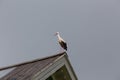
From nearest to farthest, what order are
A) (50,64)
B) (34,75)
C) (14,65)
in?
1. (34,75)
2. (50,64)
3. (14,65)

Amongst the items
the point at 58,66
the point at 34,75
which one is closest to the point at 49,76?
the point at 58,66

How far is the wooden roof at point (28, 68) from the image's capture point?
15959 millimetres

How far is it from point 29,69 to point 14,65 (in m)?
1.58

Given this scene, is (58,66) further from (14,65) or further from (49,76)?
(14,65)

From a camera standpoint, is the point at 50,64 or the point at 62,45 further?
the point at 62,45

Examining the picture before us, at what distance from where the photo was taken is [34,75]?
15398 millimetres

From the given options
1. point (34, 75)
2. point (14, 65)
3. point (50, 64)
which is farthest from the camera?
point (14, 65)

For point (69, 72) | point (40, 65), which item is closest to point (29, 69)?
point (40, 65)

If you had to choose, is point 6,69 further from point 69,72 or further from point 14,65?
point 69,72

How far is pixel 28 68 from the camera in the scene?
16812 millimetres

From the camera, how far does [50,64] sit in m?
16.5

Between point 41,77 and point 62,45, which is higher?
point 62,45

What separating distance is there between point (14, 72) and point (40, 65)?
1.10 meters

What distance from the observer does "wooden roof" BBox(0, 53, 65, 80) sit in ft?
52.4
